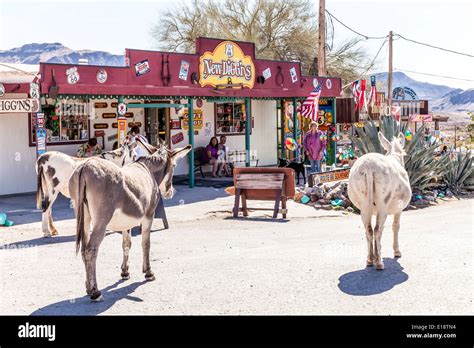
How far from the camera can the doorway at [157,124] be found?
2273 centimetres

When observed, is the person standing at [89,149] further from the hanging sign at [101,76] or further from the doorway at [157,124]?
the doorway at [157,124]

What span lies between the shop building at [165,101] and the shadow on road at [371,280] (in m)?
7.79

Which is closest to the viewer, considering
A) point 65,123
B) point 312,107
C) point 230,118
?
point 65,123

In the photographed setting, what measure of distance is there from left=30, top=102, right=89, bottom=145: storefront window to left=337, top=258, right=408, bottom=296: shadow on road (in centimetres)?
1182

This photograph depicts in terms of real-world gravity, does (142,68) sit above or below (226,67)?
below

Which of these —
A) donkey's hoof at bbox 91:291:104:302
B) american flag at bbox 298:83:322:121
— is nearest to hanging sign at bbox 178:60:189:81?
american flag at bbox 298:83:322:121

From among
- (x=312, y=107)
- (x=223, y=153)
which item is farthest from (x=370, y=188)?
(x=223, y=153)

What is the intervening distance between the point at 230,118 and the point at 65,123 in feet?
24.4

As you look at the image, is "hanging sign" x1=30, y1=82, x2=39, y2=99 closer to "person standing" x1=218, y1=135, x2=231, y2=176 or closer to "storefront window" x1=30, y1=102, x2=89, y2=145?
"storefront window" x1=30, y1=102, x2=89, y2=145

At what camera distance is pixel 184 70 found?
20453mm

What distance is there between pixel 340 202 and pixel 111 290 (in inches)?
381

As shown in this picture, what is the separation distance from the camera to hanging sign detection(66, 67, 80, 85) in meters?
16.9

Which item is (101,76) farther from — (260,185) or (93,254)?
(93,254)

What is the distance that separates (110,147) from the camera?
21.5 m
